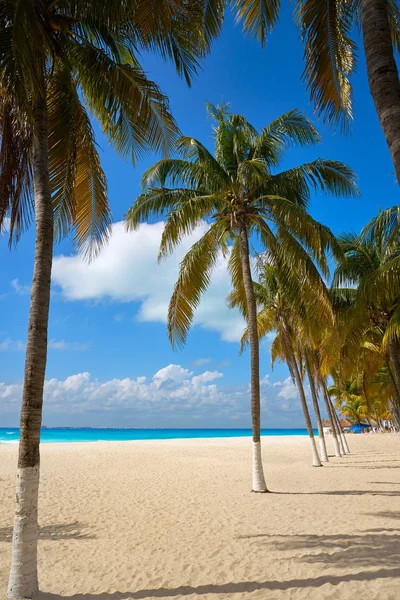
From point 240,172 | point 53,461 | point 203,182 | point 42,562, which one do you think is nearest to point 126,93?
point 240,172

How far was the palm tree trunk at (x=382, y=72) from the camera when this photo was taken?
3.66 meters

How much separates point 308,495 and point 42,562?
265 inches

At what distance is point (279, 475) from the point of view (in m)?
14.6

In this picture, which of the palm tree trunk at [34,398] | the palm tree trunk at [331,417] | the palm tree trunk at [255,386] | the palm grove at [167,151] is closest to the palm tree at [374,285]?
the palm grove at [167,151]

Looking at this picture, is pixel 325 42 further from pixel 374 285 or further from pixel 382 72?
pixel 374 285

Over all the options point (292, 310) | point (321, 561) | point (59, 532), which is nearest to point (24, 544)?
point (321, 561)

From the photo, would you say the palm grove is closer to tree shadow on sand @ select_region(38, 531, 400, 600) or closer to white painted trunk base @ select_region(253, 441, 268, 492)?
white painted trunk base @ select_region(253, 441, 268, 492)

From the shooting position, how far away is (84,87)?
7.24m

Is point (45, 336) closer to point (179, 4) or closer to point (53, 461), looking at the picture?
point (179, 4)

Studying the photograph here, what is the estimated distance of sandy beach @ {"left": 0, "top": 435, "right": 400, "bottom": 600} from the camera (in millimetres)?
4797

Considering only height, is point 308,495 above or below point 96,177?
below

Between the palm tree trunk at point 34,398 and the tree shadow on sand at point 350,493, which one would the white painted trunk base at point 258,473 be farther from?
the palm tree trunk at point 34,398

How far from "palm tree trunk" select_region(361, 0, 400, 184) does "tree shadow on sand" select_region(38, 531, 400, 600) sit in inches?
172

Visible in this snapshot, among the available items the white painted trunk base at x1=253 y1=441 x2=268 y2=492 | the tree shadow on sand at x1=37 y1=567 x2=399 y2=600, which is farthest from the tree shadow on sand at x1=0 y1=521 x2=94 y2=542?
the white painted trunk base at x1=253 y1=441 x2=268 y2=492
